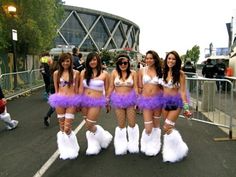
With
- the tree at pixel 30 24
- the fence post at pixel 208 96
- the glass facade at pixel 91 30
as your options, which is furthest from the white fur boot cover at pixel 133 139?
the glass facade at pixel 91 30

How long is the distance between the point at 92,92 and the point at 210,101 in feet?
19.0

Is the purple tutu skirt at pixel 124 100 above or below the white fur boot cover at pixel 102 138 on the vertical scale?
above

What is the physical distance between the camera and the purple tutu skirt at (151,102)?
6.26 metres

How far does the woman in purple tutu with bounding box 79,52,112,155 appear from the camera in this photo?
6.41 m

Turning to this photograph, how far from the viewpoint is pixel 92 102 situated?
639 centimetres

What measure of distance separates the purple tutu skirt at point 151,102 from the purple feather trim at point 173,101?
0.39ft

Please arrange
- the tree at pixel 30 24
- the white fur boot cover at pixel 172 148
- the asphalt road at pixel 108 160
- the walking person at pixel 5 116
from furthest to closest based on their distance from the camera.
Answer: the tree at pixel 30 24, the walking person at pixel 5 116, the white fur boot cover at pixel 172 148, the asphalt road at pixel 108 160

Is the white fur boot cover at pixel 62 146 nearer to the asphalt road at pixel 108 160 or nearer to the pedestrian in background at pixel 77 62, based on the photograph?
the asphalt road at pixel 108 160

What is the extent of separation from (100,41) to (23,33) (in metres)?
93.7

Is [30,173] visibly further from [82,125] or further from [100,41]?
[100,41]

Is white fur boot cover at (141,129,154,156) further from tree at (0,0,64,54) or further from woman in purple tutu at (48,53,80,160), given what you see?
tree at (0,0,64,54)

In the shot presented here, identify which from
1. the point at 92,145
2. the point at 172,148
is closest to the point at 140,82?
the point at 172,148

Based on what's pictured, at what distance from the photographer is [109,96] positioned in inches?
256

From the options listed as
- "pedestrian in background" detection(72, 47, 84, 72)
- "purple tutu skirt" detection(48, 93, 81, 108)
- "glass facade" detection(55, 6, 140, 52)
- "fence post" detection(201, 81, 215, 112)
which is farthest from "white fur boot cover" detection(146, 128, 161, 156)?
"glass facade" detection(55, 6, 140, 52)
